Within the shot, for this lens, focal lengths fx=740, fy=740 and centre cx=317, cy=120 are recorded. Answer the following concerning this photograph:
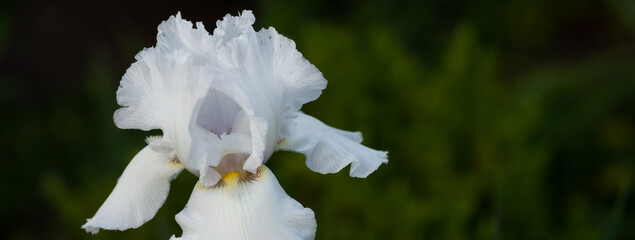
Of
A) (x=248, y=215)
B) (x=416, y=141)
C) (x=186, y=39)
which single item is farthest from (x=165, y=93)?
(x=416, y=141)

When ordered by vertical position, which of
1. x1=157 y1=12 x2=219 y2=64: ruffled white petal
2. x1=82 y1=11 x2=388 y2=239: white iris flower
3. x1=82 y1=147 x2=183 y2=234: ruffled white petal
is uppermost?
x1=157 y1=12 x2=219 y2=64: ruffled white petal

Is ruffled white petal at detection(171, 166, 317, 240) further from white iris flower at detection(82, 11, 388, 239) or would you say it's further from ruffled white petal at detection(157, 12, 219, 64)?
ruffled white petal at detection(157, 12, 219, 64)

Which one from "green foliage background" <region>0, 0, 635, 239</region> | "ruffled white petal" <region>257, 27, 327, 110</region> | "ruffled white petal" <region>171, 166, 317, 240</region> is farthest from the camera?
"green foliage background" <region>0, 0, 635, 239</region>

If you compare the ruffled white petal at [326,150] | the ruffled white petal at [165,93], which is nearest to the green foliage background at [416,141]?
the ruffled white petal at [326,150]

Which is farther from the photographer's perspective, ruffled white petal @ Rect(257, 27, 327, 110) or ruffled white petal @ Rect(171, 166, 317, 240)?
ruffled white petal @ Rect(257, 27, 327, 110)

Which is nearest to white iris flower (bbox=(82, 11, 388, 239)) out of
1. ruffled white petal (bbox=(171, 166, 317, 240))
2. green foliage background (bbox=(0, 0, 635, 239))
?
ruffled white petal (bbox=(171, 166, 317, 240))

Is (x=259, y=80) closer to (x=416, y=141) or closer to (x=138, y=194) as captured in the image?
(x=138, y=194)

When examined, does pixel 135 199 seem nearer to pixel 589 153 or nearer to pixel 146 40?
pixel 589 153
